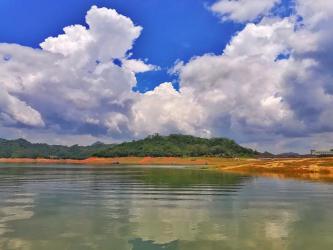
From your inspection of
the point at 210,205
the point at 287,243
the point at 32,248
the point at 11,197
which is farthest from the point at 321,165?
the point at 32,248

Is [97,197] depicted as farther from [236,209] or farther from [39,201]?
[236,209]

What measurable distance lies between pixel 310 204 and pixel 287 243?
19979mm

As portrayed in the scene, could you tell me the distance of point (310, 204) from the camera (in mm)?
42781

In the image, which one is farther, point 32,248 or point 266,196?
point 266,196

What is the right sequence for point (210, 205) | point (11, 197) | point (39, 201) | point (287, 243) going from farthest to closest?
point (11, 197)
point (39, 201)
point (210, 205)
point (287, 243)

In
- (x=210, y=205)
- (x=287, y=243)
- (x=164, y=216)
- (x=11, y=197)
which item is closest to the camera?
(x=287, y=243)

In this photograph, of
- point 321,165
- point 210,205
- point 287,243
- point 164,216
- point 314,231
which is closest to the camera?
point 287,243

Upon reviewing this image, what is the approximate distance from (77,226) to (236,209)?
50.8 ft

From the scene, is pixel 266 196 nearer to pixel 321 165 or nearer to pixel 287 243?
pixel 287 243

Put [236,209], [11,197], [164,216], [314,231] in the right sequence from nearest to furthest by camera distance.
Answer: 1. [314,231]
2. [164,216]
3. [236,209]
4. [11,197]

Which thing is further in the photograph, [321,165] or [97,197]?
[321,165]

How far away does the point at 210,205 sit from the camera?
40969 mm

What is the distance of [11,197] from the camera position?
4772 cm

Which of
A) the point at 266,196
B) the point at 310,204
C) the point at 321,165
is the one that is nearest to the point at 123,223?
the point at 310,204
